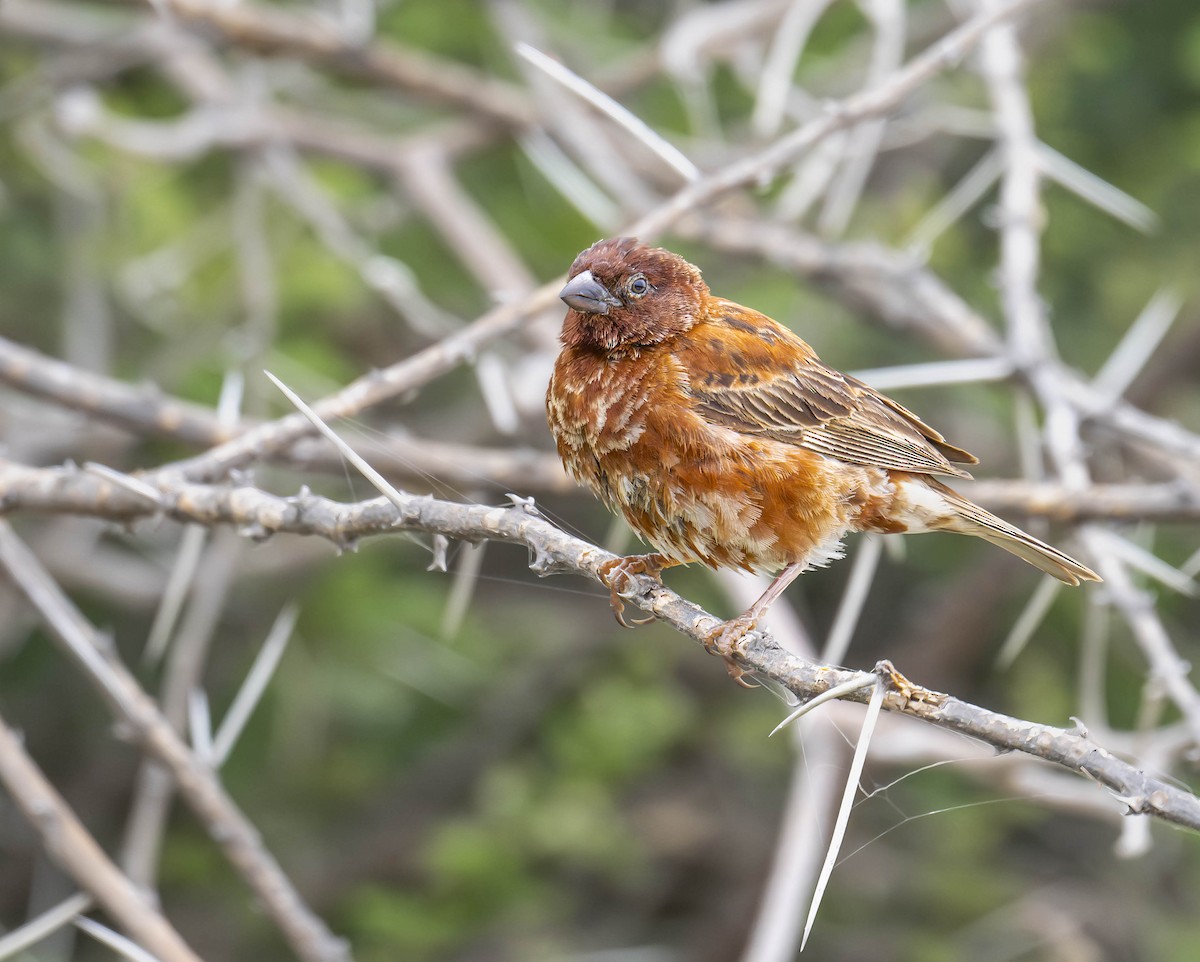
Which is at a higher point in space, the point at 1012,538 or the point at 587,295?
the point at 587,295

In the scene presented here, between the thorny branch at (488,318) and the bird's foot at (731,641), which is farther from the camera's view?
the bird's foot at (731,641)

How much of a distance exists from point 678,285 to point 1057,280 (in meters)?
4.80

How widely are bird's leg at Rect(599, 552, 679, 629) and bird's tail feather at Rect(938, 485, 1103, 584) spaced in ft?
2.31

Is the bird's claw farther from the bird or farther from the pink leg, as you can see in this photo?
the pink leg

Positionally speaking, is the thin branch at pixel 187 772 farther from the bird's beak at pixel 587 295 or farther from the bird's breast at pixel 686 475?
the bird's beak at pixel 587 295

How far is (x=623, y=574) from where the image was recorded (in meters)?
2.77

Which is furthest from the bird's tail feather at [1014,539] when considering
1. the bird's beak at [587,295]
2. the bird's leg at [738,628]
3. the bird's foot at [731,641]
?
the bird's beak at [587,295]

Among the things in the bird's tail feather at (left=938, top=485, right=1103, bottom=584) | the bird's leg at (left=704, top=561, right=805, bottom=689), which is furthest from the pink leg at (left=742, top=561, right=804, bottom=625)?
the bird's tail feather at (left=938, top=485, right=1103, bottom=584)

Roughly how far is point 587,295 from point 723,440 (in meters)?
0.50

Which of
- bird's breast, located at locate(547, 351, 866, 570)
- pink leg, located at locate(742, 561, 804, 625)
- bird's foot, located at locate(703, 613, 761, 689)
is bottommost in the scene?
bird's foot, located at locate(703, 613, 761, 689)

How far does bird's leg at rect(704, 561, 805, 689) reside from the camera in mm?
2703

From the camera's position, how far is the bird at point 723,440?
10.2 feet

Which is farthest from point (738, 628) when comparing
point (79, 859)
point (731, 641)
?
point (79, 859)

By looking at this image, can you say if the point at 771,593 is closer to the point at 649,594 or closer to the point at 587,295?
the point at 649,594
